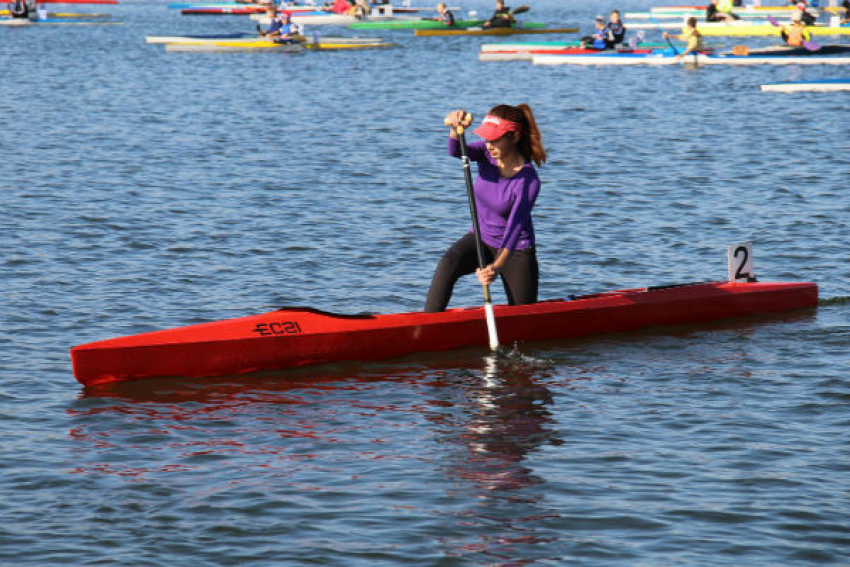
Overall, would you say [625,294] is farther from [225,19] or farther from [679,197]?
[225,19]

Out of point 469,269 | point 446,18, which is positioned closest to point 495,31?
point 446,18

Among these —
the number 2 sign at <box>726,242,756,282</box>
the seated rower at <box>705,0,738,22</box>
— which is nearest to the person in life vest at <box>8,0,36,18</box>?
the seated rower at <box>705,0,738,22</box>

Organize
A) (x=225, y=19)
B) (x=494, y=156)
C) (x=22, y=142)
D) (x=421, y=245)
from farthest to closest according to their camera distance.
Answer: (x=225, y=19) < (x=22, y=142) < (x=421, y=245) < (x=494, y=156)

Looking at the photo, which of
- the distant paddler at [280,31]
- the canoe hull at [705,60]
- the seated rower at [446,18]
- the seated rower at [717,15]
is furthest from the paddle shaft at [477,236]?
the seated rower at [446,18]

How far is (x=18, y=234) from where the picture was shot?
15.2 m

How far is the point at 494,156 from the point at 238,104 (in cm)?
2340

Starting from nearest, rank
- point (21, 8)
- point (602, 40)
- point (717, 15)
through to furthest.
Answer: point (602, 40) → point (717, 15) → point (21, 8)

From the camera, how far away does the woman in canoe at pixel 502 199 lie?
917 cm

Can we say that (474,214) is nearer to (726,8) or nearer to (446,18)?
(726,8)

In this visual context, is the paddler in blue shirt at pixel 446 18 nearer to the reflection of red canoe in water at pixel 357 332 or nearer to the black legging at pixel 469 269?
the reflection of red canoe in water at pixel 357 332

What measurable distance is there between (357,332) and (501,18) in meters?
43.6

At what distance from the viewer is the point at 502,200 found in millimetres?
9398

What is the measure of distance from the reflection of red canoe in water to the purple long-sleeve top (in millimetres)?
771

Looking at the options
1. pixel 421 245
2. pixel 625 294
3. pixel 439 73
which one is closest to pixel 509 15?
pixel 439 73
